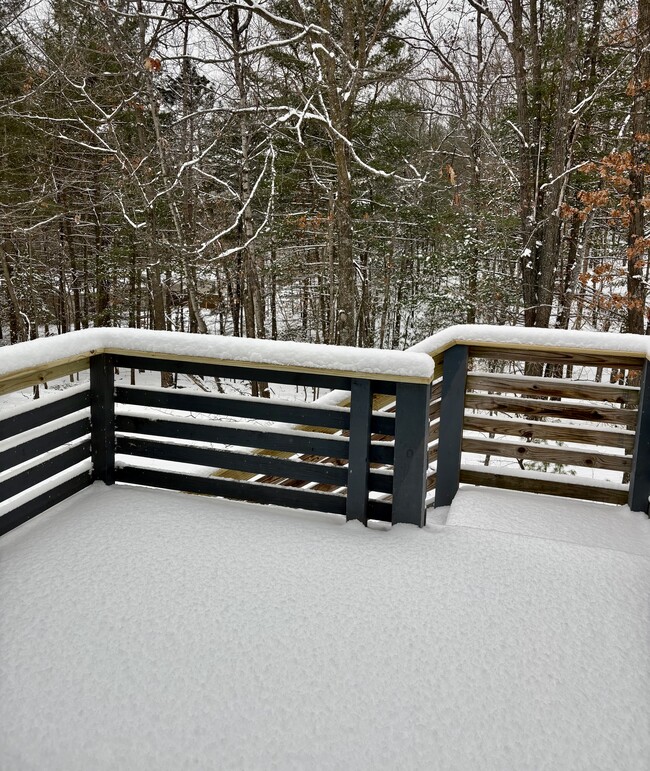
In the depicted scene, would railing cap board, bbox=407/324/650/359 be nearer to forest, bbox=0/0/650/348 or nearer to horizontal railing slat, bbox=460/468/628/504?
horizontal railing slat, bbox=460/468/628/504

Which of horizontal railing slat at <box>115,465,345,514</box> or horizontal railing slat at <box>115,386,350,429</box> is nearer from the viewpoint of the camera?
horizontal railing slat at <box>115,386,350,429</box>

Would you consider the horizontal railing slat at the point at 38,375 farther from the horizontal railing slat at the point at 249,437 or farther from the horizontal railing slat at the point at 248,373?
the horizontal railing slat at the point at 249,437

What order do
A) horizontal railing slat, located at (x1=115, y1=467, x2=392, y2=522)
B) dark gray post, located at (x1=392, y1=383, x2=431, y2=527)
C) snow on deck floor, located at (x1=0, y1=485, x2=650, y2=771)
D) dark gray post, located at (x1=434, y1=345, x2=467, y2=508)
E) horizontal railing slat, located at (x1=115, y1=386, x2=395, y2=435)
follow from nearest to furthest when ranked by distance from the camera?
snow on deck floor, located at (x1=0, y1=485, x2=650, y2=771) → dark gray post, located at (x1=392, y1=383, x2=431, y2=527) → horizontal railing slat, located at (x1=115, y1=386, x2=395, y2=435) → horizontal railing slat, located at (x1=115, y1=467, x2=392, y2=522) → dark gray post, located at (x1=434, y1=345, x2=467, y2=508)

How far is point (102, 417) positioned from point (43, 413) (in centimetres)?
46

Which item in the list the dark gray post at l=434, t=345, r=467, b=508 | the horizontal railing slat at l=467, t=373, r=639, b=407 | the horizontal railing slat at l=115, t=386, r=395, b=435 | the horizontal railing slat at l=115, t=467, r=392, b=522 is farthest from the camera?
the dark gray post at l=434, t=345, r=467, b=508

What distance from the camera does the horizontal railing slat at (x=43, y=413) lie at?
2.66m

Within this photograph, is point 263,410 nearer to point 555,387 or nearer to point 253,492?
point 253,492

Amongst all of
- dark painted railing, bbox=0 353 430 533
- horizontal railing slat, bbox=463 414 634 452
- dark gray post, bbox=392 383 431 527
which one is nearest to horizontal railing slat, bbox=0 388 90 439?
dark painted railing, bbox=0 353 430 533

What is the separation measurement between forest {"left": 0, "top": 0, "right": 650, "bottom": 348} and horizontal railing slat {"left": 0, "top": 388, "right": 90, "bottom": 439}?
4952 mm

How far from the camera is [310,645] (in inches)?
80.5

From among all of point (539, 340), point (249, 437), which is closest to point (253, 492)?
point (249, 437)

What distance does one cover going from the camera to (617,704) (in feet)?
5.90

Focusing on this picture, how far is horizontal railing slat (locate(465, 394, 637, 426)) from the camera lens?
11.7 ft

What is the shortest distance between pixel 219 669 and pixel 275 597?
Result: 1.49 ft
